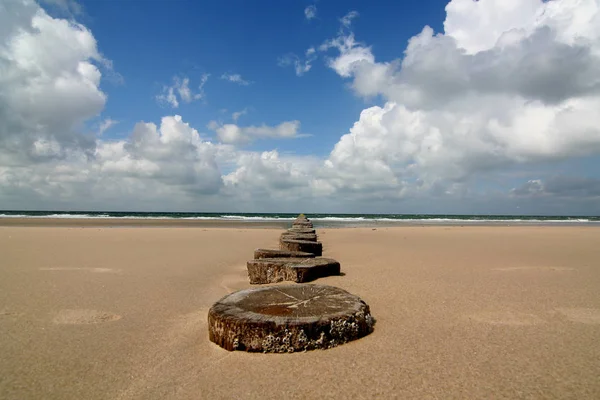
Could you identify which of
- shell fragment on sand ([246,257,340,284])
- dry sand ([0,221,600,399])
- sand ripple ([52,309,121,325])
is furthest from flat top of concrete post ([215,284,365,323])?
sand ripple ([52,309,121,325])

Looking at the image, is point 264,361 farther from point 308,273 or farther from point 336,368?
point 308,273

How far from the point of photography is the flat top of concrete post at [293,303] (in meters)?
3.06

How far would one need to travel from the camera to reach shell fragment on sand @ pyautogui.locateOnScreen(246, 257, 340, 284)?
5.42 m

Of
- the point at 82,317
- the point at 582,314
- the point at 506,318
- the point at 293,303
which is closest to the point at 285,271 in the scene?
the point at 293,303

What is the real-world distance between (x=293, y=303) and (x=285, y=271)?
1.97 m

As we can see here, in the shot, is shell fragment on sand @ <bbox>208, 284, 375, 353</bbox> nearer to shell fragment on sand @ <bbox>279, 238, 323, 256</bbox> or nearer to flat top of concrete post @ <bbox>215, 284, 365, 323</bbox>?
flat top of concrete post @ <bbox>215, 284, 365, 323</bbox>

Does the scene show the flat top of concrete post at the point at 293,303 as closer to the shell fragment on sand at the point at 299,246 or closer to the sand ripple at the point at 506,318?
the sand ripple at the point at 506,318

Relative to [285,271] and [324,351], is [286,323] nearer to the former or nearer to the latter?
[324,351]

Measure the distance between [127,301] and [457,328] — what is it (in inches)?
155

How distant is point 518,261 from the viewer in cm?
820

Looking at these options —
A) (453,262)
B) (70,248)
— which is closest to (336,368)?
(453,262)

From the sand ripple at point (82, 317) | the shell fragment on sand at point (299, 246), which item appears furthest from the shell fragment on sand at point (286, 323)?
the shell fragment on sand at point (299, 246)

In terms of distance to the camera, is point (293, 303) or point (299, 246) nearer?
point (293, 303)

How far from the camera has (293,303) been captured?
3.50 meters
